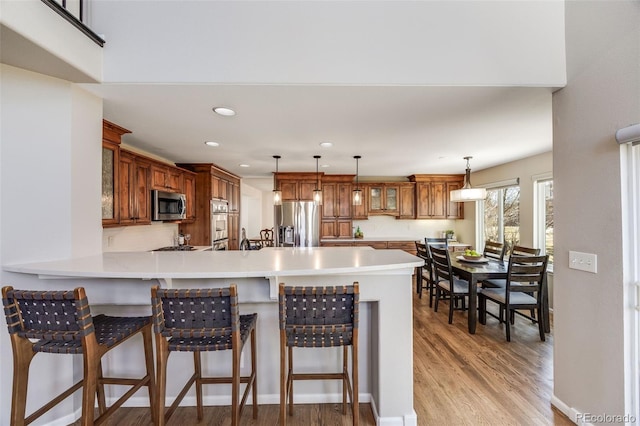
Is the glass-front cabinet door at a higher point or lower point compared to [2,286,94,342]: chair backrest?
higher

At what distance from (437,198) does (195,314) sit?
5709mm

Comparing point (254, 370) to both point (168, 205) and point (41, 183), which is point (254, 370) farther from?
point (168, 205)

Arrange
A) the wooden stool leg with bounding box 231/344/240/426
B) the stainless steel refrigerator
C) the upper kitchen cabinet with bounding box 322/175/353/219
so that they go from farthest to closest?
1. the upper kitchen cabinet with bounding box 322/175/353/219
2. the stainless steel refrigerator
3. the wooden stool leg with bounding box 231/344/240/426

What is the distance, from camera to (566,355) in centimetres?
191

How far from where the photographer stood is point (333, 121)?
2.62 metres

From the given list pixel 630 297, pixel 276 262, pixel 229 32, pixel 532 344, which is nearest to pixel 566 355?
pixel 630 297

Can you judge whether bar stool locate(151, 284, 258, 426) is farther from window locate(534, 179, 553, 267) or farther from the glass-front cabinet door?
window locate(534, 179, 553, 267)

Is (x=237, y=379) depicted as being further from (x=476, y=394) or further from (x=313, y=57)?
(x=313, y=57)

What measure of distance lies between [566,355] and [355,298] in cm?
163

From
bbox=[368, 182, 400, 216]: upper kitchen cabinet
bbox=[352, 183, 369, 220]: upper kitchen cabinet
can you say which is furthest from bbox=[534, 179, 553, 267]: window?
bbox=[352, 183, 369, 220]: upper kitchen cabinet

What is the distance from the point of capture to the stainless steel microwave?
10.9ft

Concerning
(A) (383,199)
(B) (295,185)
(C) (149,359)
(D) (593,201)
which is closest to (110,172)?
(C) (149,359)

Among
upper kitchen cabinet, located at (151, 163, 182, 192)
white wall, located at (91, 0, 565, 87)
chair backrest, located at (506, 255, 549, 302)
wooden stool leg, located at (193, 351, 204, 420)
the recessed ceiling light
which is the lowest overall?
wooden stool leg, located at (193, 351, 204, 420)

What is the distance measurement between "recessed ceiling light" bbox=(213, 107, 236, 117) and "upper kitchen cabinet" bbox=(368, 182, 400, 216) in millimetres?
4129
